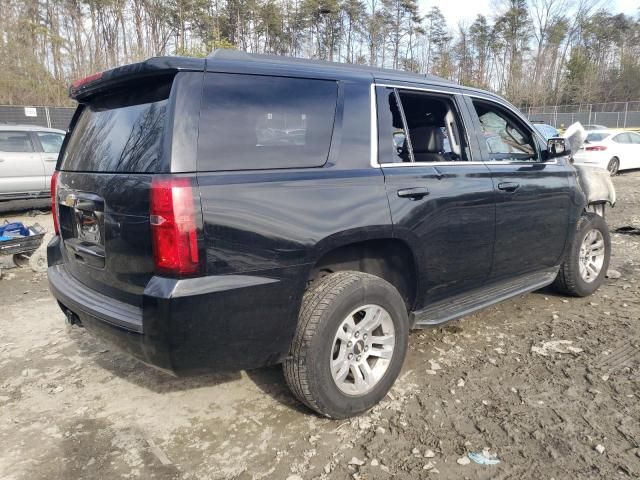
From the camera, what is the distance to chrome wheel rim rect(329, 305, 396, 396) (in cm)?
280

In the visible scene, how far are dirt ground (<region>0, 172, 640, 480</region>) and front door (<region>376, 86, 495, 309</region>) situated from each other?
651 millimetres

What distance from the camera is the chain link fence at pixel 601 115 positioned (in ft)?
120

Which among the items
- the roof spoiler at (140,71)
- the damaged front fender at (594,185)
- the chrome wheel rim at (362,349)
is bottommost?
the chrome wheel rim at (362,349)

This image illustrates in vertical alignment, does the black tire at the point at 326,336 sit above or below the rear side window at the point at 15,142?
below

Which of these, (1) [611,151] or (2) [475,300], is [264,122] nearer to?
(2) [475,300]

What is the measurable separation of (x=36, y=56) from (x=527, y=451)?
36298 millimetres

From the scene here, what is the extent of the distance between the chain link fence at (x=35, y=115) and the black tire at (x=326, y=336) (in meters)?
21.7

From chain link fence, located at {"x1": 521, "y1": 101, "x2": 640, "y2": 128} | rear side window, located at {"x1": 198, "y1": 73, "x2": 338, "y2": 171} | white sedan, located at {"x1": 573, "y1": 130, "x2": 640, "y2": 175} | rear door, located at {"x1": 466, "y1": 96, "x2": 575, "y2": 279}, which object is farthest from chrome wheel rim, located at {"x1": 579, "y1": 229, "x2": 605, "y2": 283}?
chain link fence, located at {"x1": 521, "y1": 101, "x2": 640, "y2": 128}

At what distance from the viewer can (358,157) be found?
2840 mm

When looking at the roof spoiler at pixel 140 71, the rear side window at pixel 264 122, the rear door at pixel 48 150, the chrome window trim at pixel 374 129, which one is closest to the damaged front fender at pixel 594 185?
the chrome window trim at pixel 374 129

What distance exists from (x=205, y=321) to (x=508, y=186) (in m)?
2.50

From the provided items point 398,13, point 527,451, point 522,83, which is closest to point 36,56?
point 398,13

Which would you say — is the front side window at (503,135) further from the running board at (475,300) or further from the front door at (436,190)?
A: the running board at (475,300)

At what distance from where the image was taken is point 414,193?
9.90 feet
